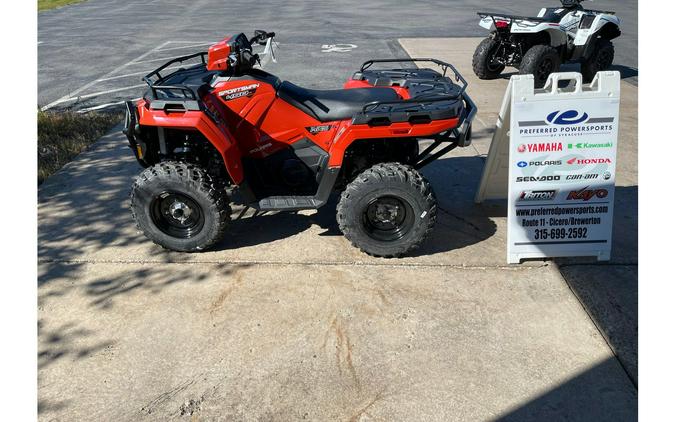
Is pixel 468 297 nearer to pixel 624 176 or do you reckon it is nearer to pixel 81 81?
pixel 624 176

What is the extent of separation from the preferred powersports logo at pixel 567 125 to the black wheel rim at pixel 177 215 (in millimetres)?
2640

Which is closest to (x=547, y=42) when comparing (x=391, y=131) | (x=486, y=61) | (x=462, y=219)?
(x=486, y=61)

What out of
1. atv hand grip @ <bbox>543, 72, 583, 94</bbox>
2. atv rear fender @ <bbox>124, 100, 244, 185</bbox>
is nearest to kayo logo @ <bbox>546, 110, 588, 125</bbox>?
atv hand grip @ <bbox>543, 72, 583, 94</bbox>

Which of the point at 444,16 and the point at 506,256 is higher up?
the point at 444,16

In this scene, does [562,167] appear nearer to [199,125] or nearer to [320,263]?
[320,263]

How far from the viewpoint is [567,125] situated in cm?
429

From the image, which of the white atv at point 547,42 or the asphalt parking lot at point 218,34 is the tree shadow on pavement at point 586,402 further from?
the asphalt parking lot at point 218,34

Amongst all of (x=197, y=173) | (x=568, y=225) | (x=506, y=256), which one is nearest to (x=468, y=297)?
(x=506, y=256)

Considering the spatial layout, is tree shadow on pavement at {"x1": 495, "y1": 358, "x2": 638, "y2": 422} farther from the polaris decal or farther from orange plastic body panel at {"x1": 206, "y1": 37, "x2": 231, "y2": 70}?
orange plastic body panel at {"x1": 206, "y1": 37, "x2": 231, "y2": 70}

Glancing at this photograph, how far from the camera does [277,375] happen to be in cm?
336

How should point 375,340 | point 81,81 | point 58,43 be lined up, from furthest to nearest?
point 58,43, point 81,81, point 375,340

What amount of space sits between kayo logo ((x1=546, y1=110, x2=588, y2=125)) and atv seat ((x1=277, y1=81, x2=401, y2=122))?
4.06 feet

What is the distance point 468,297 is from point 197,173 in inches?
88.6

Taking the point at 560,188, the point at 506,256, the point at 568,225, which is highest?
the point at 560,188
